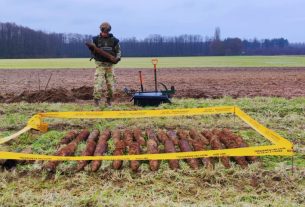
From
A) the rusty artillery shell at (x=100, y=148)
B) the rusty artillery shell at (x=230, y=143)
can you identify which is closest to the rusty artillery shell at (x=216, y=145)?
the rusty artillery shell at (x=230, y=143)

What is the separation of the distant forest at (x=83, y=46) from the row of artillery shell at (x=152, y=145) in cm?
9662

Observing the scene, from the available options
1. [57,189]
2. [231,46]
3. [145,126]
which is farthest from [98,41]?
[231,46]

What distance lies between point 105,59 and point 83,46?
393ft

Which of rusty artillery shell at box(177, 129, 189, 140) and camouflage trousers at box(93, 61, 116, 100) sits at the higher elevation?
camouflage trousers at box(93, 61, 116, 100)

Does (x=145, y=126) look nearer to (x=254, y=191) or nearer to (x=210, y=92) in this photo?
(x=254, y=191)

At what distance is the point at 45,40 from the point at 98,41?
4608 inches

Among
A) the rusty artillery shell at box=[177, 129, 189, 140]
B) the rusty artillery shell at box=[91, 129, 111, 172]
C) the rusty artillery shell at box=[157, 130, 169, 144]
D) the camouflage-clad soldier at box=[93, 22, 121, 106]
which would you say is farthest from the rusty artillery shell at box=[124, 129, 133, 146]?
the camouflage-clad soldier at box=[93, 22, 121, 106]

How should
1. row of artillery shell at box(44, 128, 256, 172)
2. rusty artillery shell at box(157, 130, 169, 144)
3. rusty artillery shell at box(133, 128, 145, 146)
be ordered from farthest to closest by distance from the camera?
rusty artillery shell at box(157, 130, 169, 144)
rusty artillery shell at box(133, 128, 145, 146)
row of artillery shell at box(44, 128, 256, 172)

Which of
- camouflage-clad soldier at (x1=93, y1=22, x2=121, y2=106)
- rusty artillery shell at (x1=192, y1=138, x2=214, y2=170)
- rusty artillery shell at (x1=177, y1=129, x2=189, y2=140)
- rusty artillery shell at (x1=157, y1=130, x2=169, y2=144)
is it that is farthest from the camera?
camouflage-clad soldier at (x1=93, y1=22, x2=121, y2=106)

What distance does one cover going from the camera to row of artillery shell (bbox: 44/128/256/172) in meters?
5.83

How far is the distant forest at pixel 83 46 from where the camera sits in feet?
372

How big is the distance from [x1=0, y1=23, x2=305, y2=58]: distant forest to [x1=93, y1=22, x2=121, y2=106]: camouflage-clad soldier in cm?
9266

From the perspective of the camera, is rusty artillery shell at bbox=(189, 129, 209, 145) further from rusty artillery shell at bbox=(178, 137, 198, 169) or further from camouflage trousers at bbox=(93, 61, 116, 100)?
camouflage trousers at bbox=(93, 61, 116, 100)

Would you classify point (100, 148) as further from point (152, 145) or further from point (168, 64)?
point (168, 64)
